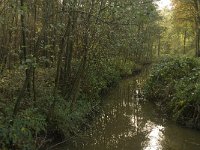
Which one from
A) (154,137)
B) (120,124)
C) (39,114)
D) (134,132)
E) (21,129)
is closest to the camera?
(21,129)

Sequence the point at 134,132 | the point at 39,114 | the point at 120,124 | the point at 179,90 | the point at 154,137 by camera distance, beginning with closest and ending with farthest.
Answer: the point at 39,114, the point at 154,137, the point at 134,132, the point at 120,124, the point at 179,90

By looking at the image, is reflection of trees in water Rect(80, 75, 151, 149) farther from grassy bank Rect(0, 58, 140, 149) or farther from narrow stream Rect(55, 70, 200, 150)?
grassy bank Rect(0, 58, 140, 149)

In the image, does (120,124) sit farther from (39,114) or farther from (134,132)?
(39,114)

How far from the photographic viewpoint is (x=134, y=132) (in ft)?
43.0

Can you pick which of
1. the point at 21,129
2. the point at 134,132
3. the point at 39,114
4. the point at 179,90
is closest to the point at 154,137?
the point at 134,132

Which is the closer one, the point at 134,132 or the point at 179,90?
the point at 134,132

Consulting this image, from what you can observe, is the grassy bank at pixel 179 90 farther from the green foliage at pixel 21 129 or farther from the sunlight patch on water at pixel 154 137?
the green foliage at pixel 21 129

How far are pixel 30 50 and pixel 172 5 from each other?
87.2 ft

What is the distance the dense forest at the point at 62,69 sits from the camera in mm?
8531

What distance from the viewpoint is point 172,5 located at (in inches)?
1427

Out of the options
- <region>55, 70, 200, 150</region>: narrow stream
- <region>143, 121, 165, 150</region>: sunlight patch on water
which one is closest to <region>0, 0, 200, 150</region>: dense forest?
<region>55, 70, 200, 150</region>: narrow stream

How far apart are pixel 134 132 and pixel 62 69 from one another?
11.7ft

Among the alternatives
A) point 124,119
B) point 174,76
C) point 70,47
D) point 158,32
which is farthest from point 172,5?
point 70,47

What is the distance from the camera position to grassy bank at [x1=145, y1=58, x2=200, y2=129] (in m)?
13.5
